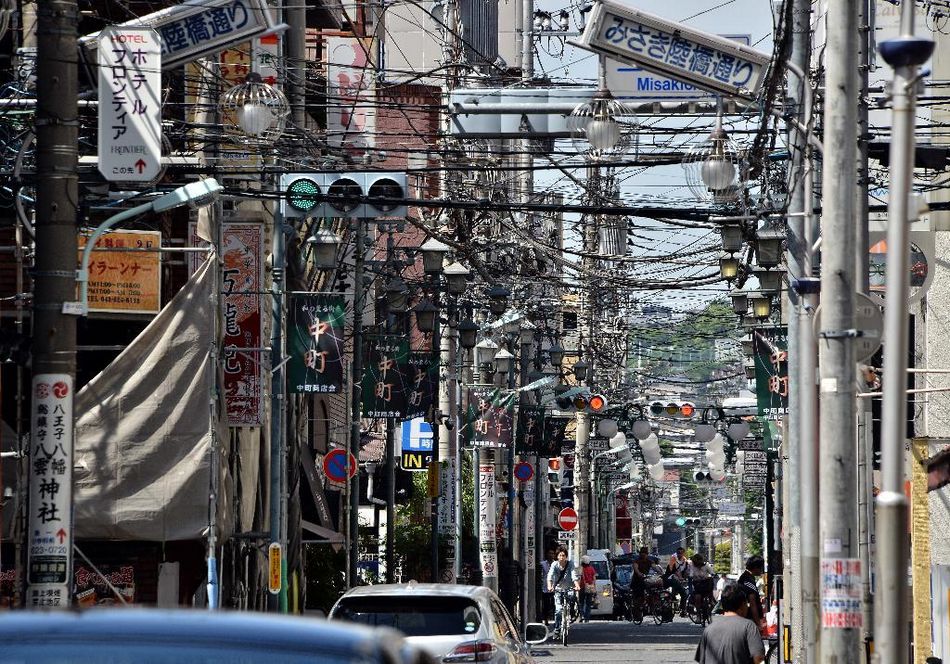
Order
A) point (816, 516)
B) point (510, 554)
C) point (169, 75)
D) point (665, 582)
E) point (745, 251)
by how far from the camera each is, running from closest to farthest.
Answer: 1. point (816, 516)
2. point (169, 75)
3. point (745, 251)
4. point (510, 554)
5. point (665, 582)

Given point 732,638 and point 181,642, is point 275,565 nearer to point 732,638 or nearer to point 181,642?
point 732,638

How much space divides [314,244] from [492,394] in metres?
13.8

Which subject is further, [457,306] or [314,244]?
[457,306]

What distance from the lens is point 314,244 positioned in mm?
24656

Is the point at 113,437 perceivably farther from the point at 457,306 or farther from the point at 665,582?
the point at 665,582

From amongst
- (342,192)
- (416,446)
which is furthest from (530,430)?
(342,192)

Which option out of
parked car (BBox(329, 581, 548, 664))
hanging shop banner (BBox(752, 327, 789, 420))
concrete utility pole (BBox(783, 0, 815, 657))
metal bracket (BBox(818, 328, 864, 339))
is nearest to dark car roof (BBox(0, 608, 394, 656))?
metal bracket (BBox(818, 328, 864, 339))

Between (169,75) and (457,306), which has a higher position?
(169,75)

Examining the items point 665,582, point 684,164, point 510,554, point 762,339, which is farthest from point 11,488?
point 665,582

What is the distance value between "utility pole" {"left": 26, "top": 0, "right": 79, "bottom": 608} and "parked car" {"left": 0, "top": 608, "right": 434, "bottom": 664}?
7852mm

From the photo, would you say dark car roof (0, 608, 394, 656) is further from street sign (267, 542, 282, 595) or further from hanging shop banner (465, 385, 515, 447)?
hanging shop banner (465, 385, 515, 447)

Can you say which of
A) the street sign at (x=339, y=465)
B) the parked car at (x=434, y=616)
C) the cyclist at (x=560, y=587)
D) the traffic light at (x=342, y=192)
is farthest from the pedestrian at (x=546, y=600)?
the parked car at (x=434, y=616)

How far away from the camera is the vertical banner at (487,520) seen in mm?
35750

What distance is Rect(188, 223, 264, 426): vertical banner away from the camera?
75.0ft
